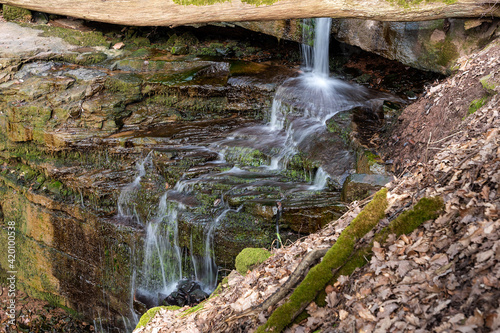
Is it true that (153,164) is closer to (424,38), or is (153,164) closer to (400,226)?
(424,38)

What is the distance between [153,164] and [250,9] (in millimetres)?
3193

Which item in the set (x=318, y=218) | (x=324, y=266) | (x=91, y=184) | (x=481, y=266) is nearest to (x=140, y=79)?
(x=91, y=184)

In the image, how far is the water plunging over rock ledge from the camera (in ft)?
20.4

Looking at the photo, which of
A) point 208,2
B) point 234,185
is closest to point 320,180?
point 234,185

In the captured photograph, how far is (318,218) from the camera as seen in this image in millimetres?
5570

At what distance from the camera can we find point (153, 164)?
7.28 metres

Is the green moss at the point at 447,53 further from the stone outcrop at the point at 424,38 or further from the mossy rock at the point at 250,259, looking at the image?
the mossy rock at the point at 250,259

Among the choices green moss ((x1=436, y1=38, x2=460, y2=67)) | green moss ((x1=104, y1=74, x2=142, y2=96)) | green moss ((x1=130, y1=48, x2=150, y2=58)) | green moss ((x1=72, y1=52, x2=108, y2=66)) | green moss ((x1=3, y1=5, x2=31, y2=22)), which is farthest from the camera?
green moss ((x1=3, y1=5, x2=31, y2=22))

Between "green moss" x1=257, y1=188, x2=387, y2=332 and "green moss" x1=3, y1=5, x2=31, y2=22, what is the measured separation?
10756 millimetres

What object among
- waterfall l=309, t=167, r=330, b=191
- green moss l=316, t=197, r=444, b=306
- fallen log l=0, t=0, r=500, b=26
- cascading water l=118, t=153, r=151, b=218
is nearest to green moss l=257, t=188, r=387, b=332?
green moss l=316, t=197, r=444, b=306

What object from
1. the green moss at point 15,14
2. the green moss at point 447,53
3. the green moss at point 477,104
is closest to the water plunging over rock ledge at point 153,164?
the green moss at point 15,14

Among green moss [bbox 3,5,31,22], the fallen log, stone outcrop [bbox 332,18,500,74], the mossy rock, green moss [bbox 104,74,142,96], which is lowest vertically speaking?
the mossy rock

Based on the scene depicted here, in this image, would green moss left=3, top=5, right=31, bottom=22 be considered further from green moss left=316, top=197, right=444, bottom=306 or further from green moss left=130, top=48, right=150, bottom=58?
green moss left=316, top=197, right=444, bottom=306

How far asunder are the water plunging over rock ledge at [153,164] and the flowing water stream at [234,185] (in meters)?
0.02
